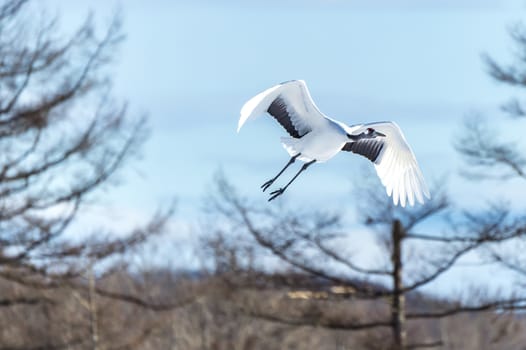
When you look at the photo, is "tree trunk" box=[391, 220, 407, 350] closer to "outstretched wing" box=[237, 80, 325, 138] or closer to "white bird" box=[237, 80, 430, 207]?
"white bird" box=[237, 80, 430, 207]

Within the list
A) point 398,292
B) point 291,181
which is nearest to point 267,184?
point 291,181

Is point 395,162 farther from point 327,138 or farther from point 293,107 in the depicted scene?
point 327,138

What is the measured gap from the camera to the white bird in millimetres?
7968

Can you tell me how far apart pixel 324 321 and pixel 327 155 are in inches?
485

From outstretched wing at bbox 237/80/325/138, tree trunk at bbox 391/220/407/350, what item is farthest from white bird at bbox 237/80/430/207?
tree trunk at bbox 391/220/407/350

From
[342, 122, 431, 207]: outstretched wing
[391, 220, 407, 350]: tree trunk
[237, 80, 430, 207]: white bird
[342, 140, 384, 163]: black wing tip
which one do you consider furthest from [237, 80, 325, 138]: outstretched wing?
[391, 220, 407, 350]: tree trunk

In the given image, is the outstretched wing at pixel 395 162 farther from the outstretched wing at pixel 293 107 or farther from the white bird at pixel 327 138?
the outstretched wing at pixel 293 107

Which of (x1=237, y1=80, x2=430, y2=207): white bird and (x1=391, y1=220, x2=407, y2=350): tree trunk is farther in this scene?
(x1=391, y1=220, x2=407, y2=350): tree trunk

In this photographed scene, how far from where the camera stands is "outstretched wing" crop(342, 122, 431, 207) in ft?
30.7

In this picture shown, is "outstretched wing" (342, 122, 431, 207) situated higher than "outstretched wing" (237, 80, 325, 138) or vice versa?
"outstretched wing" (237, 80, 325, 138)

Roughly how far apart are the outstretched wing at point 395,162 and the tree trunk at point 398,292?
9.57m

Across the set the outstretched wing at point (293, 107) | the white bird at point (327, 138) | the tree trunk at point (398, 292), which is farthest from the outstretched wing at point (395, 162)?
the tree trunk at point (398, 292)

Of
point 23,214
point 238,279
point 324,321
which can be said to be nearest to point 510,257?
point 324,321

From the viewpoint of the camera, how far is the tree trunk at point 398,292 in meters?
19.1
